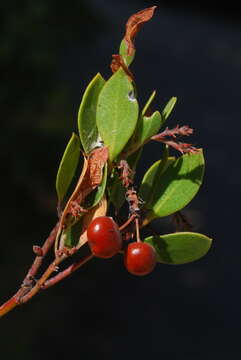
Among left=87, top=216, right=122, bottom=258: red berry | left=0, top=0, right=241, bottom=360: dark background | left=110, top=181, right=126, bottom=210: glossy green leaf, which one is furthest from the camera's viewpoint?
left=0, top=0, right=241, bottom=360: dark background

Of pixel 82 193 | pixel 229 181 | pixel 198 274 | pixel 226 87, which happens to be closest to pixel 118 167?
pixel 82 193

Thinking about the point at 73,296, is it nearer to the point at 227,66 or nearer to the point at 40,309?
the point at 40,309

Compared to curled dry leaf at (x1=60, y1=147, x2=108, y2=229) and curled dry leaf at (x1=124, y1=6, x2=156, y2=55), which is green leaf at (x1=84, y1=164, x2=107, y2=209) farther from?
curled dry leaf at (x1=124, y1=6, x2=156, y2=55)

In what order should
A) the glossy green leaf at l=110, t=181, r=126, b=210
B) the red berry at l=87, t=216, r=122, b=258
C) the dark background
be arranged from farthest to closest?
the dark background
the glossy green leaf at l=110, t=181, r=126, b=210
the red berry at l=87, t=216, r=122, b=258

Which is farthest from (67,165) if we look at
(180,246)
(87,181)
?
(180,246)

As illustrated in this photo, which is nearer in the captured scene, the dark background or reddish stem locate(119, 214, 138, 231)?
reddish stem locate(119, 214, 138, 231)

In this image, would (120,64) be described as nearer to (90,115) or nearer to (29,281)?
(90,115)

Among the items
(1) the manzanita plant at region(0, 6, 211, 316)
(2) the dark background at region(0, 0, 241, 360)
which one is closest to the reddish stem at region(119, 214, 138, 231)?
(1) the manzanita plant at region(0, 6, 211, 316)

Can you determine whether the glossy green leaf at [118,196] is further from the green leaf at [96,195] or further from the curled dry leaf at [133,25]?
the curled dry leaf at [133,25]

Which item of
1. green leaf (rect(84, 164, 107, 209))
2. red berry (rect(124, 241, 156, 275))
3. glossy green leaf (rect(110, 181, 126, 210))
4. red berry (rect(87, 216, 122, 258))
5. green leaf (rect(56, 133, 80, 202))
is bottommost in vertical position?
red berry (rect(124, 241, 156, 275))
